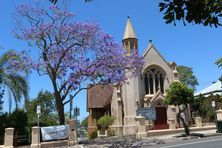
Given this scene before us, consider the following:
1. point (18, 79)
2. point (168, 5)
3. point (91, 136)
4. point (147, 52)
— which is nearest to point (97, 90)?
point (91, 136)

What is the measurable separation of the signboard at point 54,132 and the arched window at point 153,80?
54.1 feet

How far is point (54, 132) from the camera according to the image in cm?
2589

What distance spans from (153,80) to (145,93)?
194 cm

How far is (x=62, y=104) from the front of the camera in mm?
28391

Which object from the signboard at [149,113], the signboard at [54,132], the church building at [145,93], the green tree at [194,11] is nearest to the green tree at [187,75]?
the church building at [145,93]

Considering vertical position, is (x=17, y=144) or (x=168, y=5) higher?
(x=168, y=5)

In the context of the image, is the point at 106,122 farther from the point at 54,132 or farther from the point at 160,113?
the point at 54,132

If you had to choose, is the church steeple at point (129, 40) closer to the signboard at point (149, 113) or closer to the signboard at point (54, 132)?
the signboard at point (149, 113)

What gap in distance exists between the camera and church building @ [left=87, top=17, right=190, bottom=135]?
129 feet

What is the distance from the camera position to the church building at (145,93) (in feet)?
129

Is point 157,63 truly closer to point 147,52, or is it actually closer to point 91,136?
point 147,52

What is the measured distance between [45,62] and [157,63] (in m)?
17.8

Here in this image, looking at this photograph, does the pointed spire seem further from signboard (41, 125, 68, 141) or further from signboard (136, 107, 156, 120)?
signboard (41, 125, 68, 141)

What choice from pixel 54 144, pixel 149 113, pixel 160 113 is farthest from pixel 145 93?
pixel 54 144
